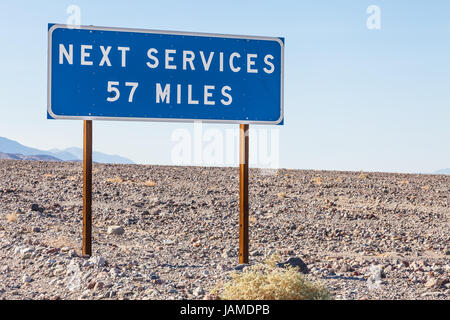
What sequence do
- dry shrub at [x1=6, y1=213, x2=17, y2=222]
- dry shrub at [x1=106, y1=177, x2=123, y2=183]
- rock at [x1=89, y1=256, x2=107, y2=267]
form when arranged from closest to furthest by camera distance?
rock at [x1=89, y1=256, x2=107, y2=267], dry shrub at [x1=6, y1=213, x2=17, y2=222], dry shrub at [x1=106, y1=177, x2=123, y2=183]

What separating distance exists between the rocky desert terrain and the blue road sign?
2342 mm

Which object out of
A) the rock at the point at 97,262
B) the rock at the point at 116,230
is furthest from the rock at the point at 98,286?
the rock at the point at 116,230

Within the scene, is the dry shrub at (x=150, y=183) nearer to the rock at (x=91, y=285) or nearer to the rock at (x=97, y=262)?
the rock at (x=97, y=262)

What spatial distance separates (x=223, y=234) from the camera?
477 inches

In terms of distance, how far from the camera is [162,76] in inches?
331

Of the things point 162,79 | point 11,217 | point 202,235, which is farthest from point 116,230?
point 162,79

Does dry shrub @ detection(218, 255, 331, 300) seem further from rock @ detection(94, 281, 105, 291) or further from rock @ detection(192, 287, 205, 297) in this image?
rock @ detection(94, 281, 105, 291)

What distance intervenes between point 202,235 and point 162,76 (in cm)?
474

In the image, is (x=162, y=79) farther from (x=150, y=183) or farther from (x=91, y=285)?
(x=150, y=183)

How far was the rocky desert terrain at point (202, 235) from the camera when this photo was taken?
23.3ft

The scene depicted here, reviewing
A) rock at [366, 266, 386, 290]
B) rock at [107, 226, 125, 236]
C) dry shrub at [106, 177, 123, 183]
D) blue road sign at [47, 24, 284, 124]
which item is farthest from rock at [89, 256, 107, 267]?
dry shrub at [106, 177, 123, 183]

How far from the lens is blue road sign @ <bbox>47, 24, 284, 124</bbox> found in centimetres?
814

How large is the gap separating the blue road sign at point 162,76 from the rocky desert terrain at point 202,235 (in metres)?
2.34
